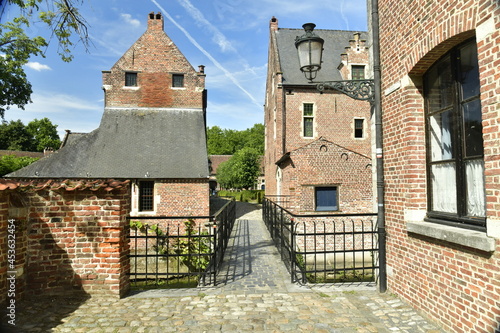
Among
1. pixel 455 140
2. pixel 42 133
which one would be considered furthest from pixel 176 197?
pixel 42 133

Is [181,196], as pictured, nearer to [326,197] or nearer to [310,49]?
[326,197]

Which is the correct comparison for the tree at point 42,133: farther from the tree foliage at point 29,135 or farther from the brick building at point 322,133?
the brick building at point 322,133

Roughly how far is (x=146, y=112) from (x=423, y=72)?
15090 mm

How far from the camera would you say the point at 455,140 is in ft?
11.4

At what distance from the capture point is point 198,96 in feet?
54.7

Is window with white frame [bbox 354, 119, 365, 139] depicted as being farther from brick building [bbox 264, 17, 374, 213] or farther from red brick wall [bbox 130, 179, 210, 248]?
red brick wall [bbox 130, 179, 210, 248]

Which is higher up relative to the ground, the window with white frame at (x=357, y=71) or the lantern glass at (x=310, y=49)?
the window with white frame at (x=357, y=71)

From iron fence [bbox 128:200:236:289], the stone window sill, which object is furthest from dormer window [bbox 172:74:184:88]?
the stone window sill

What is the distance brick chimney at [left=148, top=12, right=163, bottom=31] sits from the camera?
1723cm

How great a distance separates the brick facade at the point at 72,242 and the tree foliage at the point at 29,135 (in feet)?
184

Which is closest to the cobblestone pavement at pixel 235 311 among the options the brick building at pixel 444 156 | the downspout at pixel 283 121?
the brick building at pixel 444 156

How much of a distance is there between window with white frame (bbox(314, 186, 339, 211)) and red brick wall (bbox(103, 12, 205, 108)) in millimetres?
8822

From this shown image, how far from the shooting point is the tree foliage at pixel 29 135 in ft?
162

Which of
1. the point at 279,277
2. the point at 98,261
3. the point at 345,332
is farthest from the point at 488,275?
the point at 98,261
